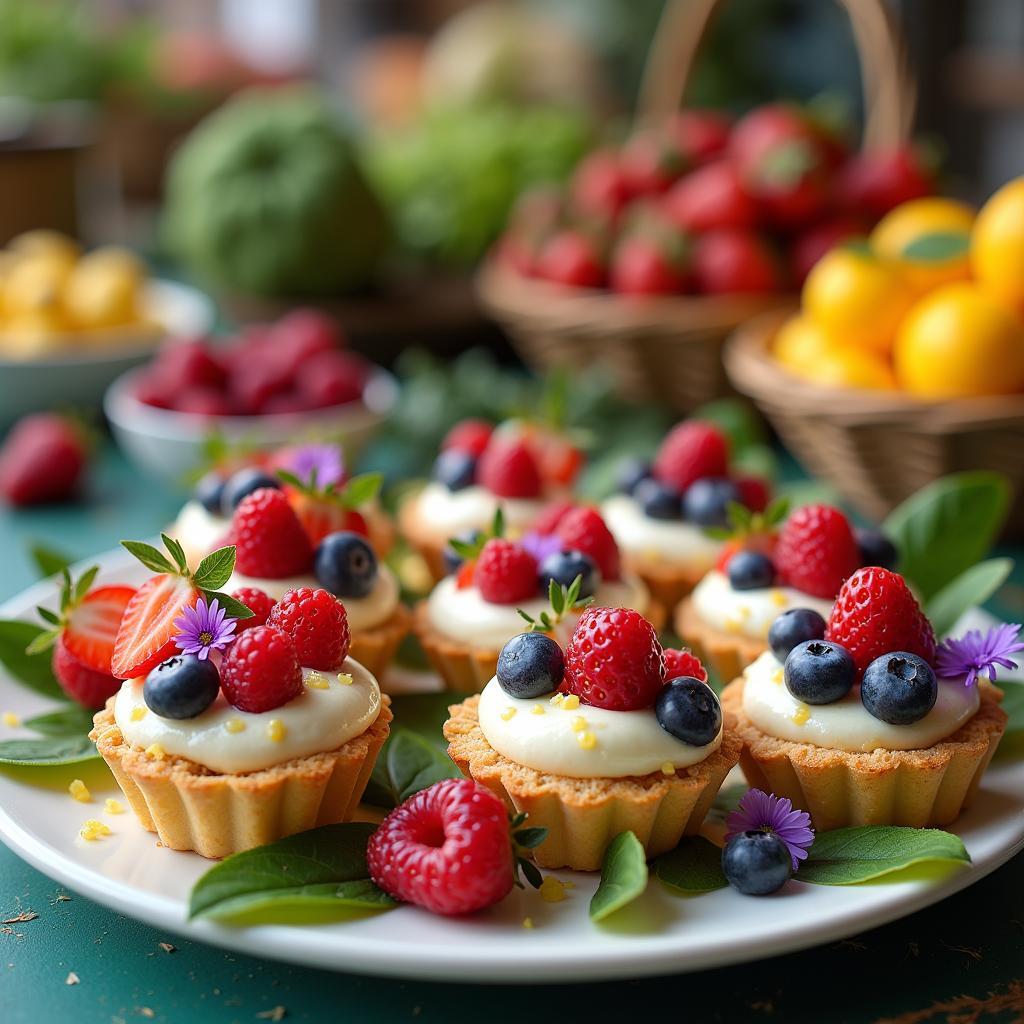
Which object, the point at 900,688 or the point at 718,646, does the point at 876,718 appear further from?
the point at 718,646

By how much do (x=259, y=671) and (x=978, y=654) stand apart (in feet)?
2.79

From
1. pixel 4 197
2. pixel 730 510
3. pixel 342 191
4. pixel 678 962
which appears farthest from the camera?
pixel 4 197

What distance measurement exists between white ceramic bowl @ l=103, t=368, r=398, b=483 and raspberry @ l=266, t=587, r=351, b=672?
3.72ft

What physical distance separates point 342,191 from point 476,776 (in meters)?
2.48

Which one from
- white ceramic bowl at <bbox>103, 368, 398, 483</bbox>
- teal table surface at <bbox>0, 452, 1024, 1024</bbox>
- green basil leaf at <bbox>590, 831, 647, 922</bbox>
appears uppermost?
green basil leaf at <bbox>590, 831, 647, 922</bbox>

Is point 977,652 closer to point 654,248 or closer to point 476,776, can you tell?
point 476,776

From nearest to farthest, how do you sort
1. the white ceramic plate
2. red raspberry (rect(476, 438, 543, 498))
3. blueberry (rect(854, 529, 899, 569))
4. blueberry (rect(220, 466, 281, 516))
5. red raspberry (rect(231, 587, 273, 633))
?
1. the white ceramic plate
2. red raspberry (rect(231, 587, 273, 633))
3. blueberry (rect(854, 529, 899, 569))
4. blueberry (rect(220, 466, 281, 516))
5. red raspberry (rect(476, 438, 543, 498))

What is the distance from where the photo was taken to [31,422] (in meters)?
3.15

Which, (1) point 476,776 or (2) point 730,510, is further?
(2) point 730,510

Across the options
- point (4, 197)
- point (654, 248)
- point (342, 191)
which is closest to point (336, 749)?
point (654, 248)

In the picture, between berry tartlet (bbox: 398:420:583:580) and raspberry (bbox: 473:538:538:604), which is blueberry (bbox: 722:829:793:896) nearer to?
raspberry (bbox: 473:538:538:604)

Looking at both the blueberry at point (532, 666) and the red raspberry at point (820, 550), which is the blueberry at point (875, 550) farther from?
the blueberry at point (532, 666)

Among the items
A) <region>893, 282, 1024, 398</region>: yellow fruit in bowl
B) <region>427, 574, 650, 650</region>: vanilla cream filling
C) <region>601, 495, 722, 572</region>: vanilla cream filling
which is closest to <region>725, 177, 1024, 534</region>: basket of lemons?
<region>893, 282, 1024, 398</region>: yellow fruit in bowl

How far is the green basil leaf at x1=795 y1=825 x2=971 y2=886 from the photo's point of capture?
140 centimetres
